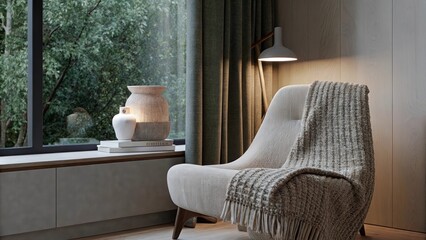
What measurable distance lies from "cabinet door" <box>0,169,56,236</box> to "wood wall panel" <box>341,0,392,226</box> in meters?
2.04

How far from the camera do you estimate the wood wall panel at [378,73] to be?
358 cm

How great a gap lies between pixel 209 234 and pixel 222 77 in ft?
3.67

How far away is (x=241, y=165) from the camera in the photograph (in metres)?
3.23

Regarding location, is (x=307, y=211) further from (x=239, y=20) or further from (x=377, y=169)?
(x=239, y=20)

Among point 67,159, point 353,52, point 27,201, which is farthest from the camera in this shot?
point 353,52

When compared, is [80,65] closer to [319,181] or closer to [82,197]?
[82,197]

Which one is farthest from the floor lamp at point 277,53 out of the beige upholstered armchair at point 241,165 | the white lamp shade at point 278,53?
the beige upholstered armchair at point 241,165

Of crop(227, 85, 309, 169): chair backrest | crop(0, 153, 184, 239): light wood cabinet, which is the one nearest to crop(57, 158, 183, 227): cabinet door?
crop(0, 153, 184, 239): light wood cabinet

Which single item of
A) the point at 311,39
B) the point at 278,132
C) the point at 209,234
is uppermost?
the point at 311,39

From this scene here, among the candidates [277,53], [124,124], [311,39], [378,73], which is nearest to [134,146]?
[124,124]

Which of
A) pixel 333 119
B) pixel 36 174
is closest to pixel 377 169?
pixel 333 119

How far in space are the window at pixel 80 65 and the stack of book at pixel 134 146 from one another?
0.18 m

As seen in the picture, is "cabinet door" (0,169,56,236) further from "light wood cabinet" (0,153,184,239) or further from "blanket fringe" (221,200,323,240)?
"blanket fringe" (221,200,323,240)

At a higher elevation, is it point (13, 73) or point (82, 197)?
point (13, 73)
